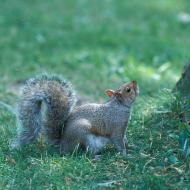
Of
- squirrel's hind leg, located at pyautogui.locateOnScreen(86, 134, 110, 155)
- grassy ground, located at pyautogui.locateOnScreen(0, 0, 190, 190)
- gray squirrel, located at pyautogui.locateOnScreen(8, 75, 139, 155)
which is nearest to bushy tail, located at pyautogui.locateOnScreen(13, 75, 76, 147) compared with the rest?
gray squirrel, located at pyautogui.locateOnScreen(8, 75, 139, 155)

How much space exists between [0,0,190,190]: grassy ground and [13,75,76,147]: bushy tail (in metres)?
0.13

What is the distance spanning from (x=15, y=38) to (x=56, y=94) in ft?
17.4

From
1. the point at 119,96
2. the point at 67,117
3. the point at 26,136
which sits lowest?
the point at 26,136

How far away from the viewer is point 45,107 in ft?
16.1

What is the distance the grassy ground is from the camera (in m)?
4.34

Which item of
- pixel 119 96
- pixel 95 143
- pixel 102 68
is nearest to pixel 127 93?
pixel 119 96

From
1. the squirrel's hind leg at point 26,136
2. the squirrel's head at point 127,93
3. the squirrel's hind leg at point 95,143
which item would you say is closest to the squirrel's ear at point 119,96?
the squirrel's head at point 127,93

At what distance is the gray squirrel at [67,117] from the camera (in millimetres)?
4785

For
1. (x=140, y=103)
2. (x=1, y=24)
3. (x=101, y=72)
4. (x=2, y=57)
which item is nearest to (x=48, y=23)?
(x=1, y=24)

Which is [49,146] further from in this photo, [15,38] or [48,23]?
[48,23]

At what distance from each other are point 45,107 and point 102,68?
3630 millimetres

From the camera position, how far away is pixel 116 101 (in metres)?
4.95

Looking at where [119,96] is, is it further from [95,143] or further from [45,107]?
[45,107]

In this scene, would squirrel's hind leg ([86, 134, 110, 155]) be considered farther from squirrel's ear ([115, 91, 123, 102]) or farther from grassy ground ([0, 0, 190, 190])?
squirrel's ear ([115, 91, 123, 102])
